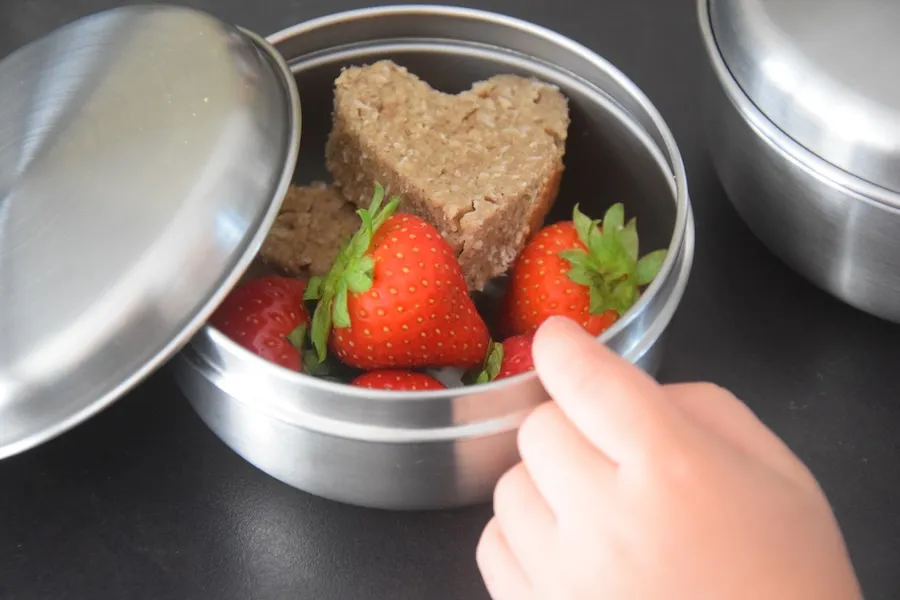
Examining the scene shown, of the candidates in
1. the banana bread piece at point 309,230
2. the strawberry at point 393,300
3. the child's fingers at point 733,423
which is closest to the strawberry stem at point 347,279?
the strawberry at point 393,300

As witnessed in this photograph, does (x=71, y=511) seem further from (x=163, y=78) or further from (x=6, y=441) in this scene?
(x=163, y=78)

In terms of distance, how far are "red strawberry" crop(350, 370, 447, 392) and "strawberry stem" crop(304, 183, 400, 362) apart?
0.04 metres

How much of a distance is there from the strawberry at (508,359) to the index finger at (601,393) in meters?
0.17

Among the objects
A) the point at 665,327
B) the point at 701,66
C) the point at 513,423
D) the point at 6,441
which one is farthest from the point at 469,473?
the point at 701,66

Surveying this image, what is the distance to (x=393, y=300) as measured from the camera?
1.91ft

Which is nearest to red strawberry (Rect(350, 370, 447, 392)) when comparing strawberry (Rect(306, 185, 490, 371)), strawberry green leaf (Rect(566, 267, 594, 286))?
strawberry (Rect(306, 185, 490, 371))

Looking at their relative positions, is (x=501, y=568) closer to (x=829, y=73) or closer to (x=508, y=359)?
(x=508, y=359)

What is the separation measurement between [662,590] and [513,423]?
15 cm

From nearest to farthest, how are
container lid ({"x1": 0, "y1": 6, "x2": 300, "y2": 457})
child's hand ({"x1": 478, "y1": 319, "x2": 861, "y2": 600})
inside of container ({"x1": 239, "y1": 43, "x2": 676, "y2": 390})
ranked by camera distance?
child's hand ({"x1": 478, "y1": 319, "x2": 861, "y2": 600}), container lid ({"x1": 0, "y1": 6, "x2": 300, "y2": 457}), inside of container ({"x1": 239, "y1": 43, "x2": 676, "y2": 390})

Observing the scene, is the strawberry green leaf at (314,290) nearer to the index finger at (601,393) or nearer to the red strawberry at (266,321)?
the red strawberry at (266,321)

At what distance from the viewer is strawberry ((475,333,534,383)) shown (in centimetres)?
62

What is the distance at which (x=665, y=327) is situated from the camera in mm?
591

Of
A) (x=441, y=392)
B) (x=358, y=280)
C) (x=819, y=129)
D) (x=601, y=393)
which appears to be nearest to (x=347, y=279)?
(x=358, y=280)

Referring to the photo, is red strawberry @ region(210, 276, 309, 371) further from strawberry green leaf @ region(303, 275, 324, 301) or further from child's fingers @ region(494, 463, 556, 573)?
child's fingers @ region(494, 463, 556, 573)
